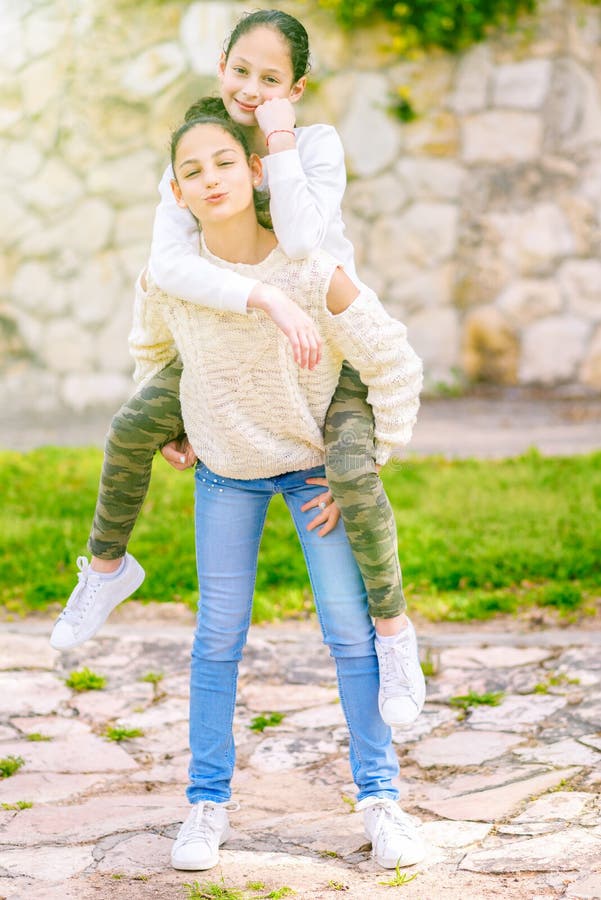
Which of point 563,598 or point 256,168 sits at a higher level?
point 256,168

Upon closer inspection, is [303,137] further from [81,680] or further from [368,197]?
[368,197]

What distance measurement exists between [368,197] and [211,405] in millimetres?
5524

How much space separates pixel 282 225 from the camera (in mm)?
2414

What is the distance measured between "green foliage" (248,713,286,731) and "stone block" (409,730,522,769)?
0.44 metres

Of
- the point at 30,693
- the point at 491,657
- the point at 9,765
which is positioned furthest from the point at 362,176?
the point at 9,765

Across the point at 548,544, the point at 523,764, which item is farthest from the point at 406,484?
the point at 523,764

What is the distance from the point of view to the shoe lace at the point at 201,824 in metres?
2.66

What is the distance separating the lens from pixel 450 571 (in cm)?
464

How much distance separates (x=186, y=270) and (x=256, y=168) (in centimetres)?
29

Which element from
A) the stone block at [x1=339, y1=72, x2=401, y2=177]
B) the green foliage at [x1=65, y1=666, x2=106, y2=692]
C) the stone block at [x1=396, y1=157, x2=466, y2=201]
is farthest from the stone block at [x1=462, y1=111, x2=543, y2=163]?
the green foliage at [x1=65, y1=666, x2=106, y2=692]

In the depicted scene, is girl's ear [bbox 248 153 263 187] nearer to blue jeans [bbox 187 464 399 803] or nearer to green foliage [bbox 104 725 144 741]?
blue jeans [bbox 187 464 399 803]

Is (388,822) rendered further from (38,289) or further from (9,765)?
(38,289)

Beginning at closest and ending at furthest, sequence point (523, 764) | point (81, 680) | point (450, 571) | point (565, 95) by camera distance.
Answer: point (523, 764) < point (81, 680) < point (450, 571) < point (565, 95)

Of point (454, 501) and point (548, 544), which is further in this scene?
point (454, 501)
